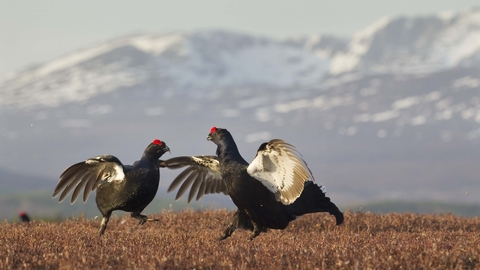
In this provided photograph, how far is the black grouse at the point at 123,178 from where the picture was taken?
481 inches

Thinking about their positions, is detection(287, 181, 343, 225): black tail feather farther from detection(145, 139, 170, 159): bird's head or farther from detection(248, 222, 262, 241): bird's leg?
detection(145, 139, 170, 159): bird's head

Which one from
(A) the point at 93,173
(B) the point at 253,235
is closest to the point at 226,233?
(B) the point at 253,235

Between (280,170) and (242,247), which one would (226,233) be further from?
(242,247)

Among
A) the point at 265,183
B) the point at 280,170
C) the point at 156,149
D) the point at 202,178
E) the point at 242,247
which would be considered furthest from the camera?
the point at 202,178

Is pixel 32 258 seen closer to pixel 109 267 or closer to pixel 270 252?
pixel 109 267

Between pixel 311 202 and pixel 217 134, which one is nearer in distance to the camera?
pixel 217 134

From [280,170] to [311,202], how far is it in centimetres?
172

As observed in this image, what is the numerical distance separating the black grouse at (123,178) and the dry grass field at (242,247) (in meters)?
0.51

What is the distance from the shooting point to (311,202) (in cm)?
1284

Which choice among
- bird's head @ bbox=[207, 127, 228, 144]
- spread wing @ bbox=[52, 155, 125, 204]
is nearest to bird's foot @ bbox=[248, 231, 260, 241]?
bird's head @ bbox=[207, 127, 228, 144]

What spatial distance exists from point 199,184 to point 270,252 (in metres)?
4.93

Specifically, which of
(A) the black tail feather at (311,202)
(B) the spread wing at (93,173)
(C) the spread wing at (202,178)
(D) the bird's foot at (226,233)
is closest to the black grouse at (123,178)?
(B) the spread wing at (93,173)

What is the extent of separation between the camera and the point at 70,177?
42.6 feet

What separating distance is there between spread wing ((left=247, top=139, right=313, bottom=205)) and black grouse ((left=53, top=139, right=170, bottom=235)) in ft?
5.80
